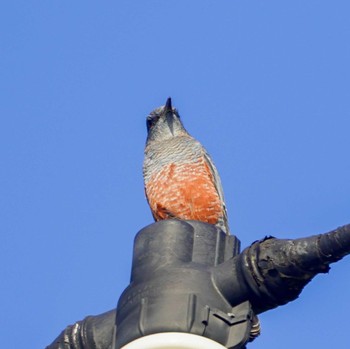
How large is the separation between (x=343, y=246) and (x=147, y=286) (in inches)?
29.0

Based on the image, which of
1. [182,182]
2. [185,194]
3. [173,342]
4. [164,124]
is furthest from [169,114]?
[173,342]

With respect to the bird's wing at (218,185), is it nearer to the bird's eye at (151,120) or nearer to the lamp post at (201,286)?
the bird's eye at (151,120)

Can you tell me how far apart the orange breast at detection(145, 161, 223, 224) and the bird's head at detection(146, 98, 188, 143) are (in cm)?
247

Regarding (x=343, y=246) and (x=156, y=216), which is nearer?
(x=343, y=246)

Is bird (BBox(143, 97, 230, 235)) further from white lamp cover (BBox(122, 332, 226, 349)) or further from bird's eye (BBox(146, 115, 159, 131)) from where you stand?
white lamp cover (BBox(122, 332, 226, 349))

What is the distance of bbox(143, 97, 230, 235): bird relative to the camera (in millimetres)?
7215

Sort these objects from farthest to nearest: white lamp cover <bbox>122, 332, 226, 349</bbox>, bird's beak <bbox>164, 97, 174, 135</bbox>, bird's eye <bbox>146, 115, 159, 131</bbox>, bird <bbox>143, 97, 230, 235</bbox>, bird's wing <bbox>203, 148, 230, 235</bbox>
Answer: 1. bird's eye <bbox>146, 115, 159, 131</bbox>
2. bird's beak <bbox>164, 97, 174, 135</bbox>
3. bird's wing <bbox>203, 148, 230, 235</bbox>
4. bird <bbox>143, 97, 230, 235</bbox>
5. white lamp cover <bbox>122, 332, 226, 349</bbox>

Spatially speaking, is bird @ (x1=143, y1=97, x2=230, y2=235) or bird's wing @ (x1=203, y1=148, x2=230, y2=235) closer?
bird @ (x1=143, y1=97, x2=230, y2=235)

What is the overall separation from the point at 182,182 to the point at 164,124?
3.71m

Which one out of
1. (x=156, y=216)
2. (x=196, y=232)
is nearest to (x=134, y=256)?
(x=196, y=232)

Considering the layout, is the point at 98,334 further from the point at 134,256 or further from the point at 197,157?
the point at 197,157

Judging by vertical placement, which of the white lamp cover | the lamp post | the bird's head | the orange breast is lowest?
the white lamp cover

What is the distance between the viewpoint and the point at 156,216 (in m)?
7.30

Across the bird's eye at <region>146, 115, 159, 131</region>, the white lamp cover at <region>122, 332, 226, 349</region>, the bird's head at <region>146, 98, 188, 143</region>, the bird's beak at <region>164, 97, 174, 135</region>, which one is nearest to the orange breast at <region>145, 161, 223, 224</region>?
the bird's head at <region>146, 98, 188, 143</region>
